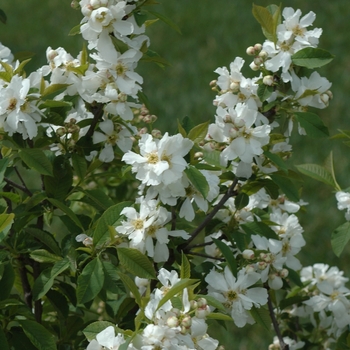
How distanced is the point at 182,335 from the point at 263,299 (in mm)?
373

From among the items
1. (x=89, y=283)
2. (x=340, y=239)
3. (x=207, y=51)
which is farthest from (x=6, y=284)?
(x=207, y=51)

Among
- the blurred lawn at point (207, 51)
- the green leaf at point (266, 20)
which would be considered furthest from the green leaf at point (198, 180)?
the blurred lawn at point (207, 51)

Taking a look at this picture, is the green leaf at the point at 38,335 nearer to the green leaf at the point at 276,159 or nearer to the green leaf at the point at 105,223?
the green leaf at the point at 105,223

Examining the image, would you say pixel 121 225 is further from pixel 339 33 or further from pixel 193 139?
pixel 339 33

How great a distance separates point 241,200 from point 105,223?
323mm

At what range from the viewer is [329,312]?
193 centimetres

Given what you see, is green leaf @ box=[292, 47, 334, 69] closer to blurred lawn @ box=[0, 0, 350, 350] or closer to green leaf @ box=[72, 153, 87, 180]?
green leaf @ box=[72, 153, 87, 180]

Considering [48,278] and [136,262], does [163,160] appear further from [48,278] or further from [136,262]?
[48,278]

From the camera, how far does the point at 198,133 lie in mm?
1411

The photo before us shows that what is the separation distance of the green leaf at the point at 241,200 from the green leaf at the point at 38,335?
1.61 feet

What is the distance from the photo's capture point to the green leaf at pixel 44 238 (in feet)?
4.83

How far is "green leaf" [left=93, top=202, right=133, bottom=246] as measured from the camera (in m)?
1.40

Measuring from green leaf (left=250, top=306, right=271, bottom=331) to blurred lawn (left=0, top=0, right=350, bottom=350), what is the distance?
79.6 inches

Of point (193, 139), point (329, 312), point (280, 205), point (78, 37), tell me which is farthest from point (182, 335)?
point (78, 37)
